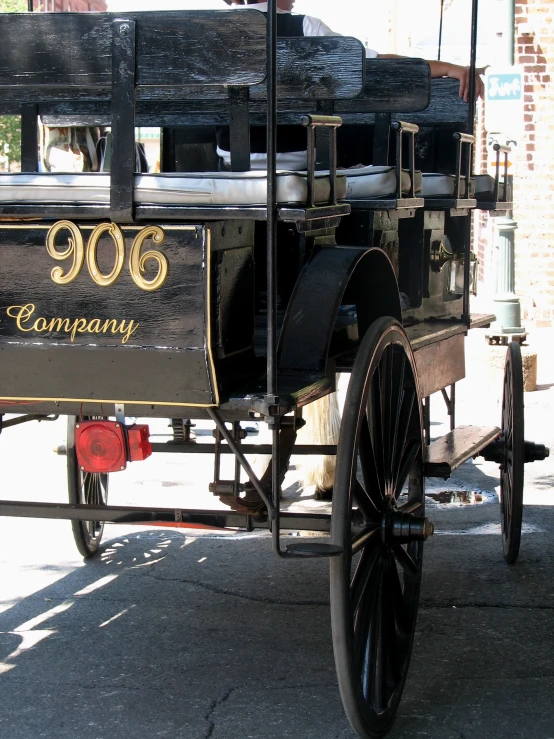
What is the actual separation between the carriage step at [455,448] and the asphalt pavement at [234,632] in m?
0.63

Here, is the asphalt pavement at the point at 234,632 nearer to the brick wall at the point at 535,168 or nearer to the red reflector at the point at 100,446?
the red reflector at the point at 100,446

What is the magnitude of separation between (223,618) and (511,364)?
1.80 metres

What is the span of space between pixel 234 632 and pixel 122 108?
82.4 inches

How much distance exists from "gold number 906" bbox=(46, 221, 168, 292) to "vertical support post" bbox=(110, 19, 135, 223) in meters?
0.06

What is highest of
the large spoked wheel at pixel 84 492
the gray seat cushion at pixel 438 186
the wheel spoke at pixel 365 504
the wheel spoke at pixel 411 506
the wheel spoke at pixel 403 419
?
the gray seat cushion at pixel 438 186

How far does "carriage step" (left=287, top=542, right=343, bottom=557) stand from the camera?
10.0ft

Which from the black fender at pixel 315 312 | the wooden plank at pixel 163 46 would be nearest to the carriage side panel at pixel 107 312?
the black fender at pixel 315 312

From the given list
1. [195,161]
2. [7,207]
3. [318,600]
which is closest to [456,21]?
[195,161]

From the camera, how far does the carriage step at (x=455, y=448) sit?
403 cm

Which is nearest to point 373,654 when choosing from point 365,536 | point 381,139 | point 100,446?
point 365,536

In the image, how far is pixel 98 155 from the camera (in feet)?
17.7

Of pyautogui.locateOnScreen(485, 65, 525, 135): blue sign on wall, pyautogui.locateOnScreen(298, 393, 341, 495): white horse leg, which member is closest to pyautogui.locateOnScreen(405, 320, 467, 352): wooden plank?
pyautogui.locateOnScreen(298, 393, 341, 495): white horse leg

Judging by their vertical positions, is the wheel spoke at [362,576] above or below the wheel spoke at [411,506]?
below

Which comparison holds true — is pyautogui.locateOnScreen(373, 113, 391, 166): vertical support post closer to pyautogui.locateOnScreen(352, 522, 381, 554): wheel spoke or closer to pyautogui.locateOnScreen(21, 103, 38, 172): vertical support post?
pyautogui.locateOnScreen(21, 103, 38, 172): vertical support post
